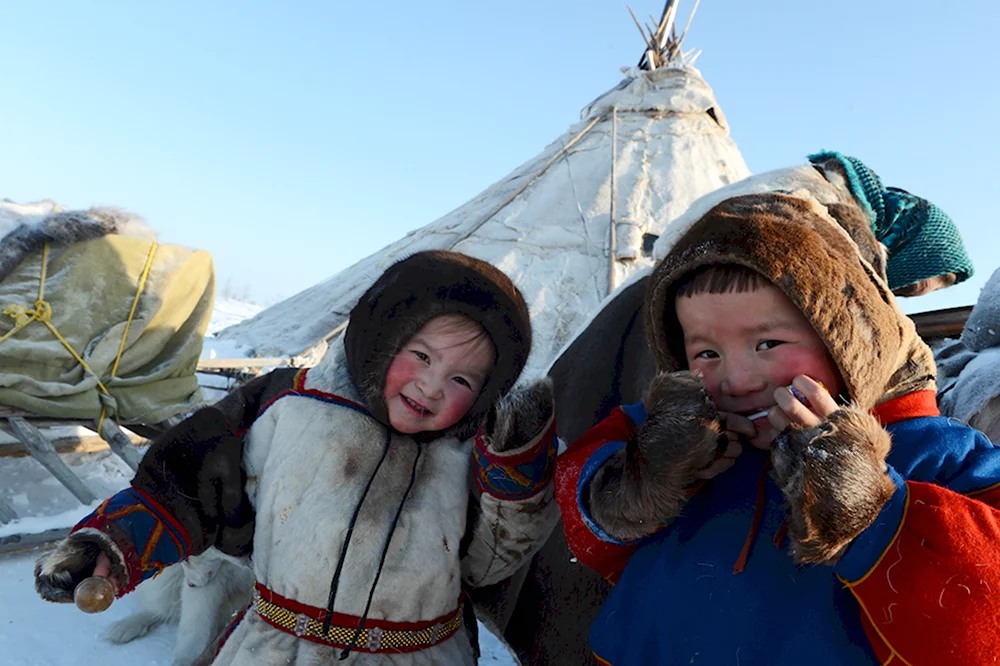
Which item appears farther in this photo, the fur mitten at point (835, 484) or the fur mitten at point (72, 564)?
the fur mitten at point (72, 564)

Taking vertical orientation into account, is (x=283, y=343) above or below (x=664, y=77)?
below

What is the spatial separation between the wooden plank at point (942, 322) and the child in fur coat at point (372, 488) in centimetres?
113

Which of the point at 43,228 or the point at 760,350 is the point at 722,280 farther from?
the point at 43,228

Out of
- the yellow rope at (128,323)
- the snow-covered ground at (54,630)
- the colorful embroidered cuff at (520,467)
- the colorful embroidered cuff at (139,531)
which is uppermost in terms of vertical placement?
the colorful embroidered cuff at (520,467)

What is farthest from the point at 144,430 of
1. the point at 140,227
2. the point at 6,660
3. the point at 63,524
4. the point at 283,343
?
the point at 283,343

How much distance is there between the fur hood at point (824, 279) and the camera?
0.87 m

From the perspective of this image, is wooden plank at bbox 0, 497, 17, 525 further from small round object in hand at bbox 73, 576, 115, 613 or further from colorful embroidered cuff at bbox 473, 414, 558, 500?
colorful embroidered cuff at bbox 473, 414, 558, 500

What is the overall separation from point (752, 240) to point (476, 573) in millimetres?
849

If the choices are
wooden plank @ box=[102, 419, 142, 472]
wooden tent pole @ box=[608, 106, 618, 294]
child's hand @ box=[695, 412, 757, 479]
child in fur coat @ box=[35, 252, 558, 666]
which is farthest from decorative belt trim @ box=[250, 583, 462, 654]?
wooden tent pole @ box=[608, 106, 618, 294]

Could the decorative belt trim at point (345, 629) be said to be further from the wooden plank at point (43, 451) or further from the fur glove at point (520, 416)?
the wooden plank at point (43, 451)

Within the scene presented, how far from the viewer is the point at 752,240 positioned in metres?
0.92

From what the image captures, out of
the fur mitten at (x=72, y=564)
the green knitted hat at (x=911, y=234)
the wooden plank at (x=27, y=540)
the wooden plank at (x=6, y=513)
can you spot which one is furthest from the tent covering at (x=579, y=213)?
the fur mitten at (x=72, y=564)

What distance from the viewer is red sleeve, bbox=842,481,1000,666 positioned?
2.28 ft

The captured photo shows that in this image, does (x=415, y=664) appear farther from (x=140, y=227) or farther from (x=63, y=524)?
(x=140, y=227)
